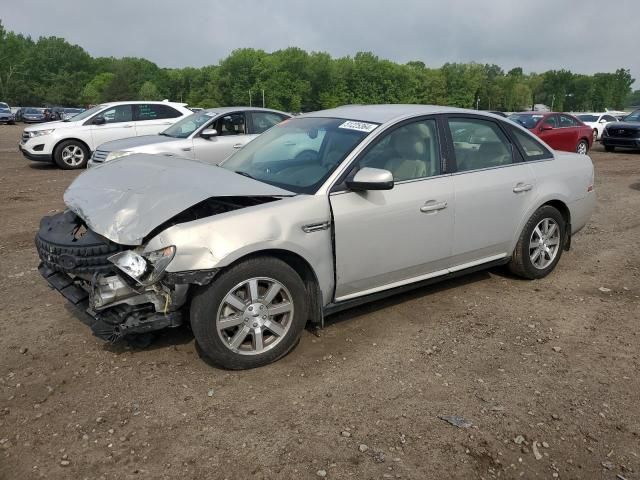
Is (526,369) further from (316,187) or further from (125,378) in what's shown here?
(125,378)

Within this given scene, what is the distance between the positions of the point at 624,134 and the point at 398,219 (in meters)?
17.9

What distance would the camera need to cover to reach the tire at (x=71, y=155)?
1293 cm

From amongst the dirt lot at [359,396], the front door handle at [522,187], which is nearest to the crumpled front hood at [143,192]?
the dirt lot at [359,396]

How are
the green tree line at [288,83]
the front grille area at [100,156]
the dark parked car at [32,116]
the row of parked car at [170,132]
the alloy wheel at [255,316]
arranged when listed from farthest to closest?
1. the green tree line at [288,83]
2. the dark parked car at [32,116]
3. the front grille area at [100,156]
4. the row of parked car at [170,132]
5. the alloy wheel at [255,316]

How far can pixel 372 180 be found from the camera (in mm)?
3615

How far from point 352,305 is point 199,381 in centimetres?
122

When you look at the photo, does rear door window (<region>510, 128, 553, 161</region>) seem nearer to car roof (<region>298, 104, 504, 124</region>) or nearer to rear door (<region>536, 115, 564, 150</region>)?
car roof (<region>298, 104, 504, 124</region>)

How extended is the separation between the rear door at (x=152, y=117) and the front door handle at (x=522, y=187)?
34.5 ft

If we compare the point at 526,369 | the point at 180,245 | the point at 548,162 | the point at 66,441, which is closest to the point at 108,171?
the point at 180,245

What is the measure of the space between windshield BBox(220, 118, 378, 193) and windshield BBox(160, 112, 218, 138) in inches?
220

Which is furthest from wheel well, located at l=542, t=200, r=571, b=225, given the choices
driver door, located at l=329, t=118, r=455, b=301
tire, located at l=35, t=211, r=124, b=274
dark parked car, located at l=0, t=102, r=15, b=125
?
dark parked car, located at l=0, t=102, r=15, b=125

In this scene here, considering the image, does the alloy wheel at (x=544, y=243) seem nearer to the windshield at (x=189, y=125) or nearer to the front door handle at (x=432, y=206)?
the front door handle at (x=432, y=206)

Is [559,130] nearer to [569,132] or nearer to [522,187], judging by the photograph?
[569,132]

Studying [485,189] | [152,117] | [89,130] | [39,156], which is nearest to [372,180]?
[485,189]
